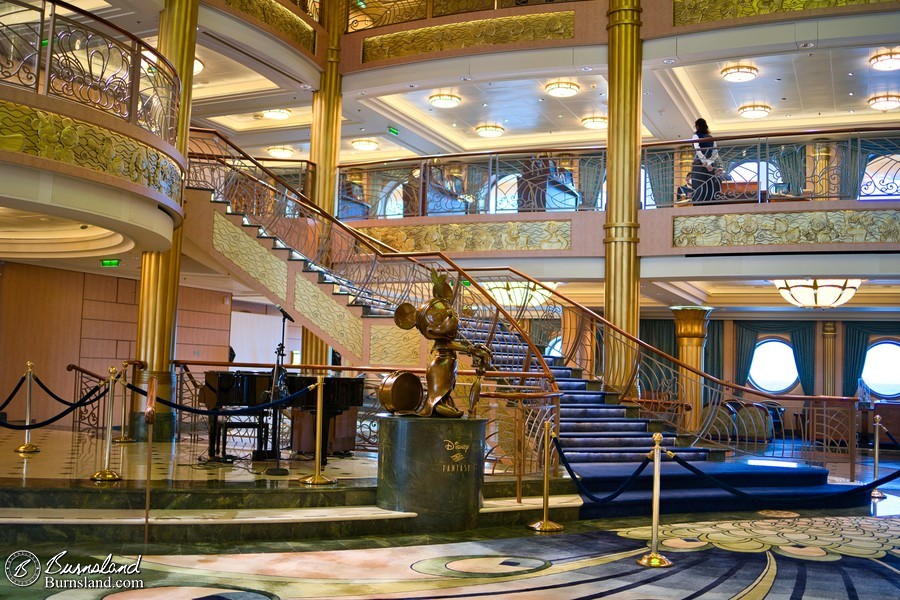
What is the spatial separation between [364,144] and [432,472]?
540 inches

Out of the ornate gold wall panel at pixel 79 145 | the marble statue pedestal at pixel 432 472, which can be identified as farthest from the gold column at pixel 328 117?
the marble statue pedestal at pixel 432 472

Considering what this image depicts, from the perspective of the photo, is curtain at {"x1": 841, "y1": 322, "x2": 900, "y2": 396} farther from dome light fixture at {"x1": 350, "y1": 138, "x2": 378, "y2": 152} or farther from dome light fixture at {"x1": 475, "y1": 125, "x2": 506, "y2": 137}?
dome light fixture at {"x1": 350, "y1": 138, "x2": 378, "y2": 152}

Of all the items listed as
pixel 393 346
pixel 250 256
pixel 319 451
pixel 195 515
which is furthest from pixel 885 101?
pixel 195 515

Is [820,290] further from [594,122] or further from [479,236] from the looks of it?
[594,122]

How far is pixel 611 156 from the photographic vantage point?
1263cm

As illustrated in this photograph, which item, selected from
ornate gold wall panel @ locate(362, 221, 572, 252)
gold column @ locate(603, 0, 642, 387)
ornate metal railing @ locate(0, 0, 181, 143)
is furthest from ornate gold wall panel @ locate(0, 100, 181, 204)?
gold column @ locate(603, 0, 642, 387)

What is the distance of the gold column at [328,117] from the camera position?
47.8 feet

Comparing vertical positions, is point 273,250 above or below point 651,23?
below

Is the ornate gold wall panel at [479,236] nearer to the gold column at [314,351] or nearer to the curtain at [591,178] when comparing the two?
the curtain at [591,178]

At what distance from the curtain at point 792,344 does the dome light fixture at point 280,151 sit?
11573 millimetres

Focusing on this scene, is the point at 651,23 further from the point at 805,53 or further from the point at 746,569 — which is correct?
the point at 746,569

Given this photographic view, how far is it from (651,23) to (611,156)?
6.81 ft

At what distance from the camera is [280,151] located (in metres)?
Answer: 20.3

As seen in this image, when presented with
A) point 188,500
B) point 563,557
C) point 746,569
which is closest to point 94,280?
point 188,500
